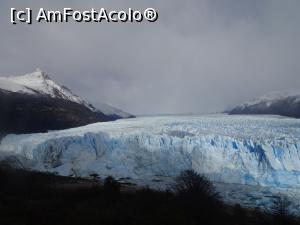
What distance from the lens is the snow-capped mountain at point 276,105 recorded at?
5596cm

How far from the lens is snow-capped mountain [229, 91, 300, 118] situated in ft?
184

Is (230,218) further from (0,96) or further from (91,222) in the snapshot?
(0,96)

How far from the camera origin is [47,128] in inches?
1522

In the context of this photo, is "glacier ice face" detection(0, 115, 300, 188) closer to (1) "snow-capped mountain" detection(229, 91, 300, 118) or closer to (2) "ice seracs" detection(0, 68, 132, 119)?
(1) "snow-capped mountain" detection(229, 91, 300, 118)

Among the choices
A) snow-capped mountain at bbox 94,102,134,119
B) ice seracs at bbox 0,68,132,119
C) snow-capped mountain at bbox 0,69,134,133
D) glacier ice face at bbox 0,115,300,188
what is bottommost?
glacier ice face at bbox 0,115,300,188

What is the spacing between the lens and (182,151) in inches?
939

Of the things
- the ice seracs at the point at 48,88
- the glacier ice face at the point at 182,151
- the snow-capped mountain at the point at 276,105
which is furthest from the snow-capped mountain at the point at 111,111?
the glacier ice face at the point at 182,151

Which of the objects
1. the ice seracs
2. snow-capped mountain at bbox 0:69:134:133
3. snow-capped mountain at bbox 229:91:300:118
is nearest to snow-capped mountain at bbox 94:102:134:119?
the ice seracs

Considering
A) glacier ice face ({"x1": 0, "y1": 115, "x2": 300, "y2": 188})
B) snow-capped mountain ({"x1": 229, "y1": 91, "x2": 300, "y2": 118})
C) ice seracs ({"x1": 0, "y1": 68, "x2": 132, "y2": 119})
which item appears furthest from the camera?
ice seracs ({"x1": 0, "y1": 68, "x2": 132, "y2": 119})

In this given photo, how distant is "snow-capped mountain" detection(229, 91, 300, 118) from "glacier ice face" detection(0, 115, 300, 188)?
27931 millimetres

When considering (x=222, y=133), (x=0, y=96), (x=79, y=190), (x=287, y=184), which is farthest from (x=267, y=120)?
(x=0, y=96)

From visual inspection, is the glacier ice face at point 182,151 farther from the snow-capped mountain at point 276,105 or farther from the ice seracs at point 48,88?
the ice seracs at point 48,88

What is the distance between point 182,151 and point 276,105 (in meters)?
48.0

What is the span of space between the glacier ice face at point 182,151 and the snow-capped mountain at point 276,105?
27.9m
